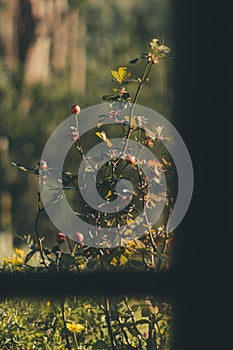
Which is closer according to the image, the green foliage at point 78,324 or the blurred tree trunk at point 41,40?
the green foliage at point 78,324

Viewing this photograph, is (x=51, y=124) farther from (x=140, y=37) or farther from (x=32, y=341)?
(x=32, y=341)

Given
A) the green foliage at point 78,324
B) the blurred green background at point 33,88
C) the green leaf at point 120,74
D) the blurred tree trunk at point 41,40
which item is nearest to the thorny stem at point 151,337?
the green foliage at point 78,324

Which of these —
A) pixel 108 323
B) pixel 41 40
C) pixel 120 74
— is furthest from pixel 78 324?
pixel 41 40

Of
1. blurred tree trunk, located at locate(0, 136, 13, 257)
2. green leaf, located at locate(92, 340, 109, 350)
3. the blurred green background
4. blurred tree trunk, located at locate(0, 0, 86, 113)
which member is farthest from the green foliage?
blurred tree trunk, located at locate(0, 0, 86, 113)

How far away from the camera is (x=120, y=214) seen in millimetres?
1888

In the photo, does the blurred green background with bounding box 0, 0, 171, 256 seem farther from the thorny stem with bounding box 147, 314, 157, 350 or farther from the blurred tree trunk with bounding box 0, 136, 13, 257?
the thorny stem with bounding box 147, 314, 157, 350

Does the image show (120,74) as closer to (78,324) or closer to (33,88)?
(78,324)

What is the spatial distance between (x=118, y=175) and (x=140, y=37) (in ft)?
31.5

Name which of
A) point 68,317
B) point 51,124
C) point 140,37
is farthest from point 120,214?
point 140,37

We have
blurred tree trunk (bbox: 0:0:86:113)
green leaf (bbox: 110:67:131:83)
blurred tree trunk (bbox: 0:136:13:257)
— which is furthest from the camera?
blurred tree trunk (bbox: 0:0:86:113)

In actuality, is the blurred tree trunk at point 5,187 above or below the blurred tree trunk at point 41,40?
below

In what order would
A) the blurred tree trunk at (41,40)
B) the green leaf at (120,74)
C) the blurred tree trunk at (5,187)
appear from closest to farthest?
1. the green leaf at (120,74)
2. the blurred tree trunk at (5,187)
3. the blurred tree trunk at (41,40)

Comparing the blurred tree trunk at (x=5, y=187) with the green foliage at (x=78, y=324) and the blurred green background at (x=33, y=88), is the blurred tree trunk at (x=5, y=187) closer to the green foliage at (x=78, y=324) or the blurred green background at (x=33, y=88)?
the blurred green background at (x=33, y=88)

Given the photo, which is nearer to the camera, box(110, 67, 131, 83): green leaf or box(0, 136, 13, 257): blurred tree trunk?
box(110, 67, 131, 83): green leaf
